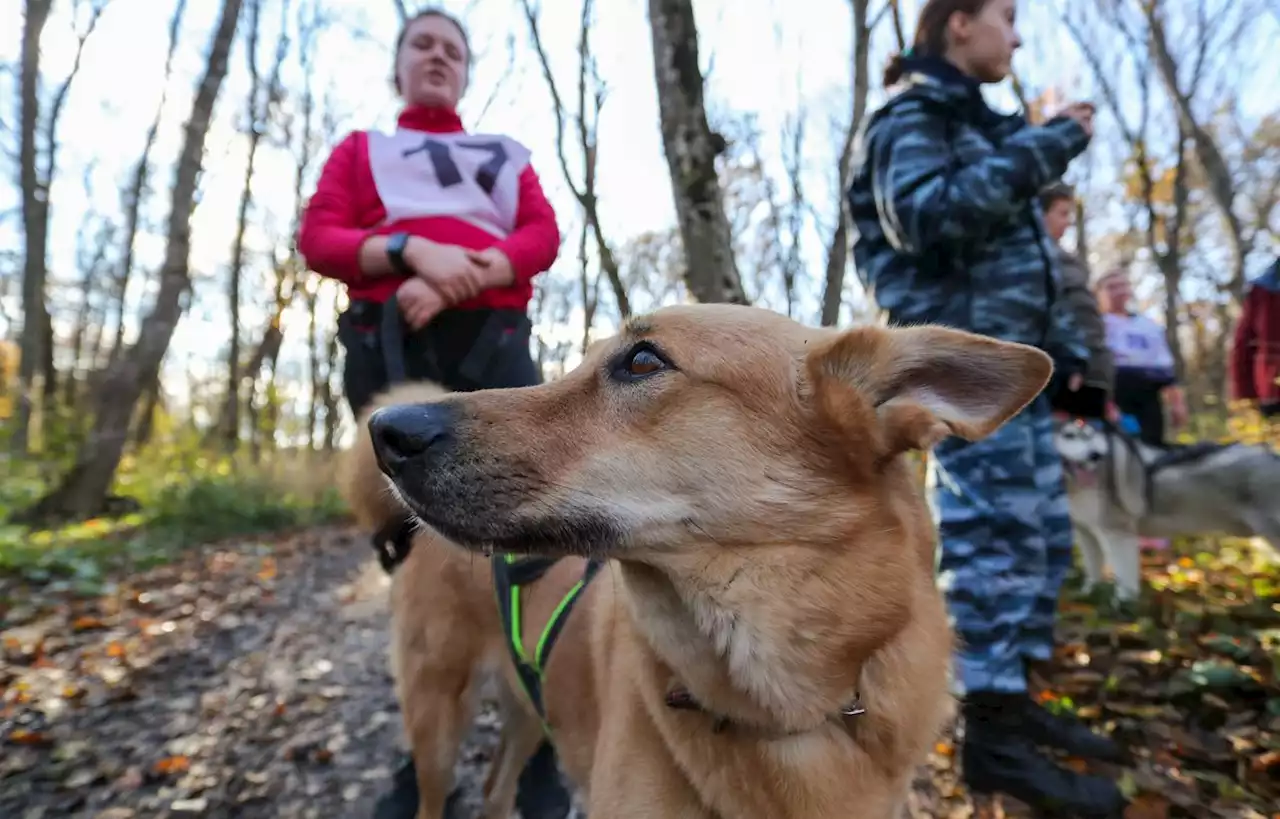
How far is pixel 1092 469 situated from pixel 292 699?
522 cm

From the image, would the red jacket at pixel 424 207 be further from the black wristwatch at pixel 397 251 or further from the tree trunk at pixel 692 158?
the tree trunk at pixel 692 158

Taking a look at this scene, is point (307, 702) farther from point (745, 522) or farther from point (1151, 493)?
point (1151, 493)

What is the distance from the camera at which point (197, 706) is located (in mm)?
3912

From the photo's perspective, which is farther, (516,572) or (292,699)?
(292,699)

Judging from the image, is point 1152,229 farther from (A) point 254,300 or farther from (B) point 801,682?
(A) point 254,300

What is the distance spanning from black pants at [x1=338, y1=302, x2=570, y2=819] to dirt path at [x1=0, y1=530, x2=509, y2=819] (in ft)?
3.18

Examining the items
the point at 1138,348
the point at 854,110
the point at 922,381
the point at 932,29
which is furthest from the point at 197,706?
the point at 854,110

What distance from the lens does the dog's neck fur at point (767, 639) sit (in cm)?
155

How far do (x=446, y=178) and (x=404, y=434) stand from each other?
4.98 feet

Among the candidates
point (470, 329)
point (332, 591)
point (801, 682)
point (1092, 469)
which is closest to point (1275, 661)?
point (1092, 469)

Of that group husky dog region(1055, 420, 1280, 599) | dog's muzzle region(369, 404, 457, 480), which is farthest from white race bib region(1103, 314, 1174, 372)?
dog's muzzle region(369, 404, 457, 480)

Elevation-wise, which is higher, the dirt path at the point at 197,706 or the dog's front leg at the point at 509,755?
the dog's front leg at the point at 509,755

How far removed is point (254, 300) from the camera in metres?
21.9

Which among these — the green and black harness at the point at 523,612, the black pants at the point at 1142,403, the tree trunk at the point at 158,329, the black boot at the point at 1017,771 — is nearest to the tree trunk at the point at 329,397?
the tree trunk at the point at 158,329
